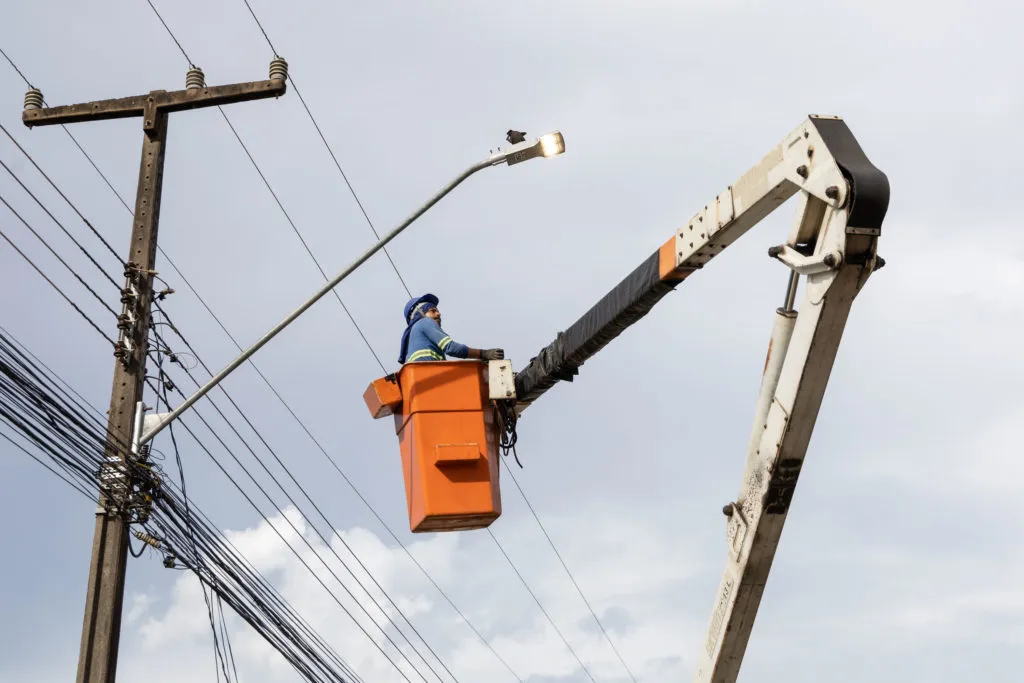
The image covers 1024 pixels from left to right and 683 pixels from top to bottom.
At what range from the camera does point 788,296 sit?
20.8 ft

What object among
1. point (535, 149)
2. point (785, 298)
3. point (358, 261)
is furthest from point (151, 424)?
point (785, 298)

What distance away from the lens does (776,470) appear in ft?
20.6

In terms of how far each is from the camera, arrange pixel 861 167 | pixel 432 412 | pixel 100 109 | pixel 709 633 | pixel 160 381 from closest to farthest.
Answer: pixel 861 167
pixel 709 633
pixel 432 412
pixel 160 381
pixel 100 109

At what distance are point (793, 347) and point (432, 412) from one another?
376 cm

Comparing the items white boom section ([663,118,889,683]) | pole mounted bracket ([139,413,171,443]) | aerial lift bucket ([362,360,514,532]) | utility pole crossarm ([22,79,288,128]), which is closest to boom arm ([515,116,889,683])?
white boom section ([663,118,889,683])

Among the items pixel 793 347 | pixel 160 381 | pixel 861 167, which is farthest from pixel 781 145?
pixel 160 381

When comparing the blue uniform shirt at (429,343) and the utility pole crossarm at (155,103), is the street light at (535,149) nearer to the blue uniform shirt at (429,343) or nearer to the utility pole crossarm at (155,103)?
the blue uniform shirt at (429,343)

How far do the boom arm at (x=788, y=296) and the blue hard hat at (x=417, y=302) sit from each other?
3425 mm

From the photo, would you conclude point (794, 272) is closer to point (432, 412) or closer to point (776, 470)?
point (776, 470)

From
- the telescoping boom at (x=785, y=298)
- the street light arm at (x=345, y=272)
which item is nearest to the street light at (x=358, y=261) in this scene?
the street light arm at (x=345, y=272)

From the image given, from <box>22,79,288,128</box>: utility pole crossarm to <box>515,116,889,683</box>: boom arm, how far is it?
21.1ft

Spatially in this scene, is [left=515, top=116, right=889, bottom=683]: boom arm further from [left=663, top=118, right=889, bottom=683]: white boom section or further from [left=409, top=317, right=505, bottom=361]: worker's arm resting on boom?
[left=409, top=317, right=505, bottom=361]: worker's arm resting on boom

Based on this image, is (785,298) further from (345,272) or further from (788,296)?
(345,272)

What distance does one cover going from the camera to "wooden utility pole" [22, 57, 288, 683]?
10.7 m
